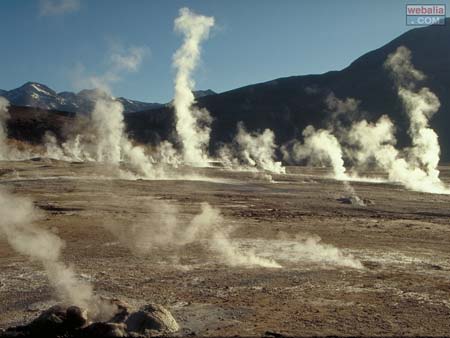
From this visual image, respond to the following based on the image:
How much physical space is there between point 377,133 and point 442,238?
95035mm

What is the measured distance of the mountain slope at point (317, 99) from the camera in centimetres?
12788

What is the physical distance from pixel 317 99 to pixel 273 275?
12989cm

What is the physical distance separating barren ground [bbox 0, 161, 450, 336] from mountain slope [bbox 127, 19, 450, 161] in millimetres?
96678

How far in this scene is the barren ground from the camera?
36.0 ft

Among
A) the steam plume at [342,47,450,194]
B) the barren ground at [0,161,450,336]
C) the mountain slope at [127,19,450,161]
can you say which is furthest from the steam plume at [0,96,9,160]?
the barren ground at [0,161,450,336]

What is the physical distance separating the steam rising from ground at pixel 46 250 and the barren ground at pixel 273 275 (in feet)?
1.14

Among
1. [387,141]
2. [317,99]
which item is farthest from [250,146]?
[387,141]

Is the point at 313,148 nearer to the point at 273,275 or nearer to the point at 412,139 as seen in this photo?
the point at 412,139

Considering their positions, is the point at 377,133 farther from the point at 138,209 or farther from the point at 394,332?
the point at 394,332

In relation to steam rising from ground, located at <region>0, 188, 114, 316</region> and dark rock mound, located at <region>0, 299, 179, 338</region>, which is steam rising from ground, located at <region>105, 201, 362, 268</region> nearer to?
steam rising from ground, located at <region>0, 188, 114, 316</region>

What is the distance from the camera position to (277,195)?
130 feet

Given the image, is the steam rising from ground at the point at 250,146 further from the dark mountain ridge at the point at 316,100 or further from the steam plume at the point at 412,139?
the steam plume at the point at 412,139

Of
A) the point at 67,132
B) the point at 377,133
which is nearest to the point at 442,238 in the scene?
the point at 377,133

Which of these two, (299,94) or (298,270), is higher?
(299,94)
